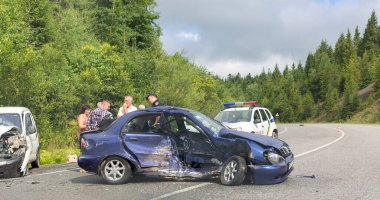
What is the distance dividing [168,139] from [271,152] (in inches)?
78.9

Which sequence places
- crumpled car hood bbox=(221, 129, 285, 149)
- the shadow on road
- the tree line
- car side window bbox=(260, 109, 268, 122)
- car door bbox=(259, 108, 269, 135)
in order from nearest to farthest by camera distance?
crumpled car hood bbox=(221, 129, 285, 149) → the shadow on road → car door bbox=(259, 108, 269, 135) → car side window bbox=(260, 109, 268, 122) → the tree line

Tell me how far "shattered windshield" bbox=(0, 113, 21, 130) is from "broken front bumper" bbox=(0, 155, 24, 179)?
157 cm

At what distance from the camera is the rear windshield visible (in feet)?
55.3

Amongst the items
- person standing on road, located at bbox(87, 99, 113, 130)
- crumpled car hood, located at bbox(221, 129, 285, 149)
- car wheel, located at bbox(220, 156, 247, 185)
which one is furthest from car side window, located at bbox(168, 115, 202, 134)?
person standing on road, located at bbox(87, 99, 113, 130)

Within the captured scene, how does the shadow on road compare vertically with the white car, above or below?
below

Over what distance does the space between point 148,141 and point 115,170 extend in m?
0.86

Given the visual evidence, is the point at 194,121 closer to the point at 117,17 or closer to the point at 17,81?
the point at 17,81

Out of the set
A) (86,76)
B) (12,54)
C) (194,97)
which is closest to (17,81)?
(12,54)

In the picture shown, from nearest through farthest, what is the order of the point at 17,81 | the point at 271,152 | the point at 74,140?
the point at 271,152 < the point at 17,81 < the point at 74,140

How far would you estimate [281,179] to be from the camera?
8.44 meters

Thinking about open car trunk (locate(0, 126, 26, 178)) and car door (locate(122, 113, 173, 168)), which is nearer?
car door (locate(122, 113, 173, 168))

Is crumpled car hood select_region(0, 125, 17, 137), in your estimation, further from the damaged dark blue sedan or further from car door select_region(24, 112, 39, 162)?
the damaged dark blue sedan

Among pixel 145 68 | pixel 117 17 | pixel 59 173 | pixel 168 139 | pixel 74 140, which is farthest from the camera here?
pixel 117 17

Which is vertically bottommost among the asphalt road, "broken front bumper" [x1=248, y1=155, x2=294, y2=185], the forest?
the asphalt road
